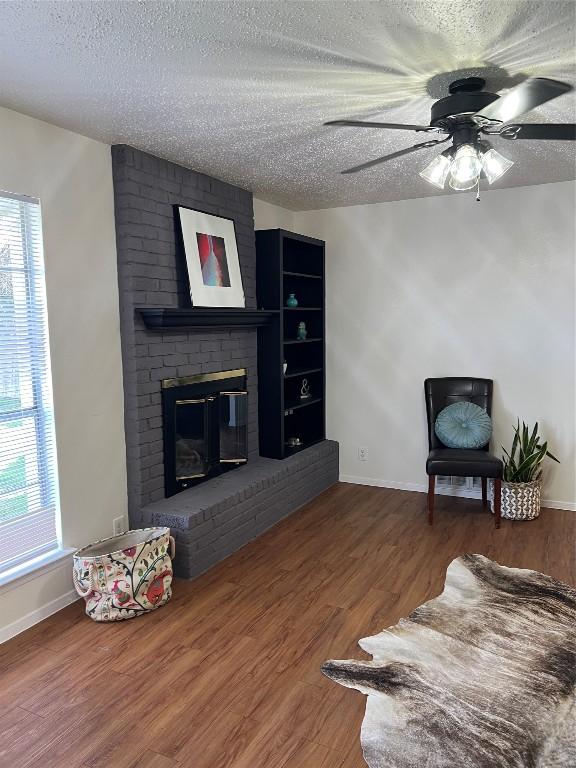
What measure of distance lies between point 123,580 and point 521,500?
2884mm

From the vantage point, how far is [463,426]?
438 cm

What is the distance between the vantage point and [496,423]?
4652mm

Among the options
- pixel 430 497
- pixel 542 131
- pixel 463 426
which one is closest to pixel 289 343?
pixel 463 426

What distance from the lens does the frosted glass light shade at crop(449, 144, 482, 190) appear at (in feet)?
7.85

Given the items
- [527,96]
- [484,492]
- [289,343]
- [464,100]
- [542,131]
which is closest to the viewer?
[527,96]

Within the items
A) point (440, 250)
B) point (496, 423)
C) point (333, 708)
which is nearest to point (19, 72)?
point (333, 708)

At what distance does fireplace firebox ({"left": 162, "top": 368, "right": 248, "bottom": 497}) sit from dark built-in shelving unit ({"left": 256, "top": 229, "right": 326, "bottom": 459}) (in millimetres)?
246

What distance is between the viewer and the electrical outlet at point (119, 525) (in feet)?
11.2

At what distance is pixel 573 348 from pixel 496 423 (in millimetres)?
808

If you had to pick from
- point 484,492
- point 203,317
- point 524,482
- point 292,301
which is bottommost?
point 484,492

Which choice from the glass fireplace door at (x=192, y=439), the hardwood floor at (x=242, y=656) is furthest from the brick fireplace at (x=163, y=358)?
the hardwood floor at (x=242, y=656)

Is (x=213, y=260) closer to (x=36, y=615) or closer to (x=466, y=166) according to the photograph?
(x=466, y=166)

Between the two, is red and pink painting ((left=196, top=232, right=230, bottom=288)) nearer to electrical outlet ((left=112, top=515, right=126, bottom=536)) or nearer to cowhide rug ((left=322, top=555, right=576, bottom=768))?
electrical outlet ((left=112, top=515, right=126, bottom=536))

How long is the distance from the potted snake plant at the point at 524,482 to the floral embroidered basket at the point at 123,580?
259 centimetres
